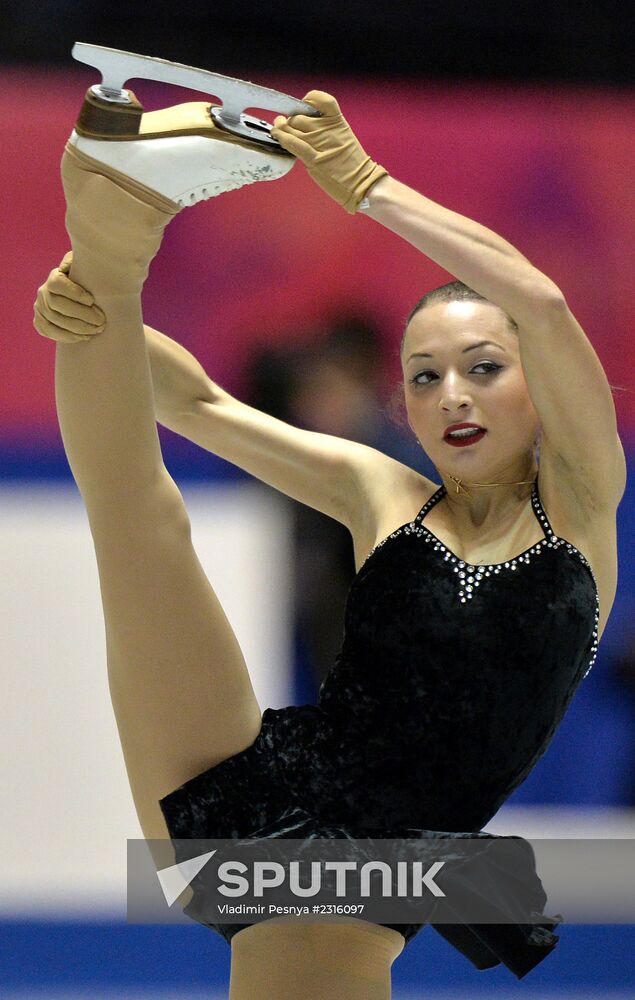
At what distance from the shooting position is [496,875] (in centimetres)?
143

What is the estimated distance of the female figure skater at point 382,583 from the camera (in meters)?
1.34

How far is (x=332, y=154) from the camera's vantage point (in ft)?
4.49

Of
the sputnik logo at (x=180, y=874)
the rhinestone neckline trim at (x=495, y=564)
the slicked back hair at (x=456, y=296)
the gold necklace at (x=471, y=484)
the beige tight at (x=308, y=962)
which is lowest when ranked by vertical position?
the beige tight at (x=308, y=962)

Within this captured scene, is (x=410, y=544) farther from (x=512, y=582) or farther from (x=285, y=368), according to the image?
(x=285, y=368)

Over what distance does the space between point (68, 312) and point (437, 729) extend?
60 cm

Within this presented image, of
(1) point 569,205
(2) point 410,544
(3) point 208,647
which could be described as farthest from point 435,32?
(3) point 208,647

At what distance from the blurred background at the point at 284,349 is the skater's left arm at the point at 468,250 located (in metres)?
0.88

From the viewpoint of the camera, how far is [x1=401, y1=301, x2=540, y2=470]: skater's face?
155 cm

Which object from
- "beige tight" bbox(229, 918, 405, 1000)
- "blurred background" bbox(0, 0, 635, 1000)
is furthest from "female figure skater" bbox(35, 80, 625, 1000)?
"blurred background" bbox(0, 0, 635, 1000)

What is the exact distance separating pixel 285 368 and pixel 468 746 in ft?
3.55

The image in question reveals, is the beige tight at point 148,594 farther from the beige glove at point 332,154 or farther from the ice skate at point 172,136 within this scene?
the beige glove at point 332,154

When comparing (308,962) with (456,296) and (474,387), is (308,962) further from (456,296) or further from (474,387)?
(456,296)

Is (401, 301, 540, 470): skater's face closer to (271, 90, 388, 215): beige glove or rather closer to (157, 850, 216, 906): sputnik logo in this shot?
(271, 90, 388, 215): beige glove

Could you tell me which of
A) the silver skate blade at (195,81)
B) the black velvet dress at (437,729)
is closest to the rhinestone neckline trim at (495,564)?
the black velvet dress at (437,729)
